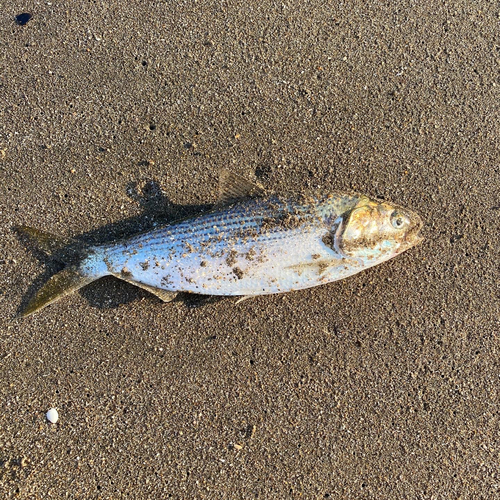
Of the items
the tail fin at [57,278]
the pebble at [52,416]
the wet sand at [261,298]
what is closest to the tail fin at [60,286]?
the tail fin at [57,278]

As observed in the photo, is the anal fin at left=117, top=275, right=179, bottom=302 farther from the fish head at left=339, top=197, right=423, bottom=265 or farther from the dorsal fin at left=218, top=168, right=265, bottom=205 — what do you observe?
the fish head at left=339, top=197, right=423, bottom=265

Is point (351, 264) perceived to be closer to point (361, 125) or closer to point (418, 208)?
point (418, 208)

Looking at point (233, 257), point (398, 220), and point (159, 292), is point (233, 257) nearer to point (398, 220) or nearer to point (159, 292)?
point (159, 292)

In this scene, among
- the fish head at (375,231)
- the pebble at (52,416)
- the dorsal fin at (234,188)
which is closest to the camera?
the fish head at (375,231)

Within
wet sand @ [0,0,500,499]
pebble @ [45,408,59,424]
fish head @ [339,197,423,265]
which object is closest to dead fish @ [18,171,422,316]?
fish head @ [339,197,423,265]

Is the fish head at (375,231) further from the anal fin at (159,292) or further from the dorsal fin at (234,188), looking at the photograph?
the anal fin at (159,292)

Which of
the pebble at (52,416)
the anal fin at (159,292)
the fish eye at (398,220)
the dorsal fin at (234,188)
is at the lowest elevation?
the pebble at (52,416)

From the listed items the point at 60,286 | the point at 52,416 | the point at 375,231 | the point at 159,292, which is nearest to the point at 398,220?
the point at 375,231
